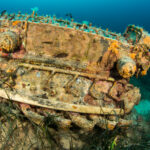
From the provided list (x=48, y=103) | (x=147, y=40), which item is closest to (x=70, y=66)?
(x=48, y=103)

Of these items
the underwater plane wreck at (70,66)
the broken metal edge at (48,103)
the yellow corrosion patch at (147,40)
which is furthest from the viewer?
the yellow corrosion patch at (147,40)

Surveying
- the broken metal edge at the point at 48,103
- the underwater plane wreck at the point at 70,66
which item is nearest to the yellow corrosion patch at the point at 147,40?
the underwater plane wreck at the point at 70,66

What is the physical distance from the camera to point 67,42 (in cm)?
541

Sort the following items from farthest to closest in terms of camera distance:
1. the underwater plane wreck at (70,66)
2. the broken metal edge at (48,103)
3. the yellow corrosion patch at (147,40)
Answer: the yellow corrosion patch at (147,40)
the underwater plane wreck at (70,66)
the broken metal edge at (48,103)

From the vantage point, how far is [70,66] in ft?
17.4

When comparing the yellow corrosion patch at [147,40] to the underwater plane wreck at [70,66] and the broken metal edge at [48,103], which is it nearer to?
the underwater plane wreck at [70,66]

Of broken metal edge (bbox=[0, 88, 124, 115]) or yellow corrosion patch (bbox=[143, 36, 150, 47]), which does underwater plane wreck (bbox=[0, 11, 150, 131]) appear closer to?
yellow corrosion patch (bbox=[143, 36, 150, 47])

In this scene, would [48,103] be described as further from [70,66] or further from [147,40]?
[147,40]

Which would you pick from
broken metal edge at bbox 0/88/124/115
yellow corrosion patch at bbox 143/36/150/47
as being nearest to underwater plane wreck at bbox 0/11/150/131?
yellow corrosion patch at bbox 143/36/150/47

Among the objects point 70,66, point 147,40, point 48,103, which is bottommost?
point 48,103

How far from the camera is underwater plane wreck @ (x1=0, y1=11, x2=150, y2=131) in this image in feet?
14.5

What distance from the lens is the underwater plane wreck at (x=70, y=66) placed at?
4.41 meters

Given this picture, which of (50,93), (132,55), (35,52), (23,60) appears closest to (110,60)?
(132,55)

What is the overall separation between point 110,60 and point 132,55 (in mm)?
937
